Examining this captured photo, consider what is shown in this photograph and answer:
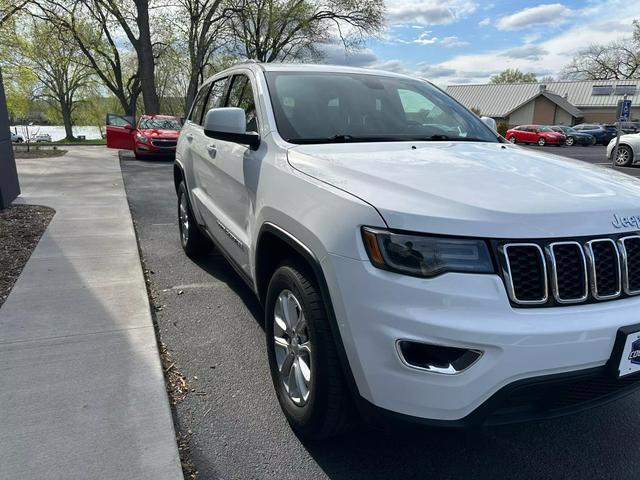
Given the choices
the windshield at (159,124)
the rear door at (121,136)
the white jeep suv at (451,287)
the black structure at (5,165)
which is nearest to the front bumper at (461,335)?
the white jeep suv at (451,287)

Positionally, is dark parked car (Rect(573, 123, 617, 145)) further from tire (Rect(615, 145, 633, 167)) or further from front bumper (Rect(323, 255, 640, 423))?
front bumper (Rect(323, 255, 640, 423))

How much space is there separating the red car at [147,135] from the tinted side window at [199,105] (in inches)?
422

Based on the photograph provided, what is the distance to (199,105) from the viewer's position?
5.10 metres

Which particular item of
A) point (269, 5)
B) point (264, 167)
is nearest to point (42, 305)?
point (264, 167)

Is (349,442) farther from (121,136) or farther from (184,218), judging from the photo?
(121,136)

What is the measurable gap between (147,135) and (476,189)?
598 inches

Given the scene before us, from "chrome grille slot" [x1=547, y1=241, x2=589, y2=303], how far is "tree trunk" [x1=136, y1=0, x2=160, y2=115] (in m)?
24.0

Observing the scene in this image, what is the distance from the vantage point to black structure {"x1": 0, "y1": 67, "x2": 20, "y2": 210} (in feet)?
23.9

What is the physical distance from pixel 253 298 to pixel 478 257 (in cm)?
281

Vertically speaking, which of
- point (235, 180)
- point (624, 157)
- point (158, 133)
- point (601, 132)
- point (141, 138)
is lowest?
point (624, 157)

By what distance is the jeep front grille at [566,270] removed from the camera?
5.81 ft

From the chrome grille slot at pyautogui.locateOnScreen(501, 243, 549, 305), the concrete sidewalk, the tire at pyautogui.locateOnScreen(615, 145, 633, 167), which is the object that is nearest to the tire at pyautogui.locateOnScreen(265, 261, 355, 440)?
the concrete sidewalk

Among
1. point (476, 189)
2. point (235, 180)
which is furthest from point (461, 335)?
point (235, 180)

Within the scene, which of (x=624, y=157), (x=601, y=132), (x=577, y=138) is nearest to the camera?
(x=624, y=157)
